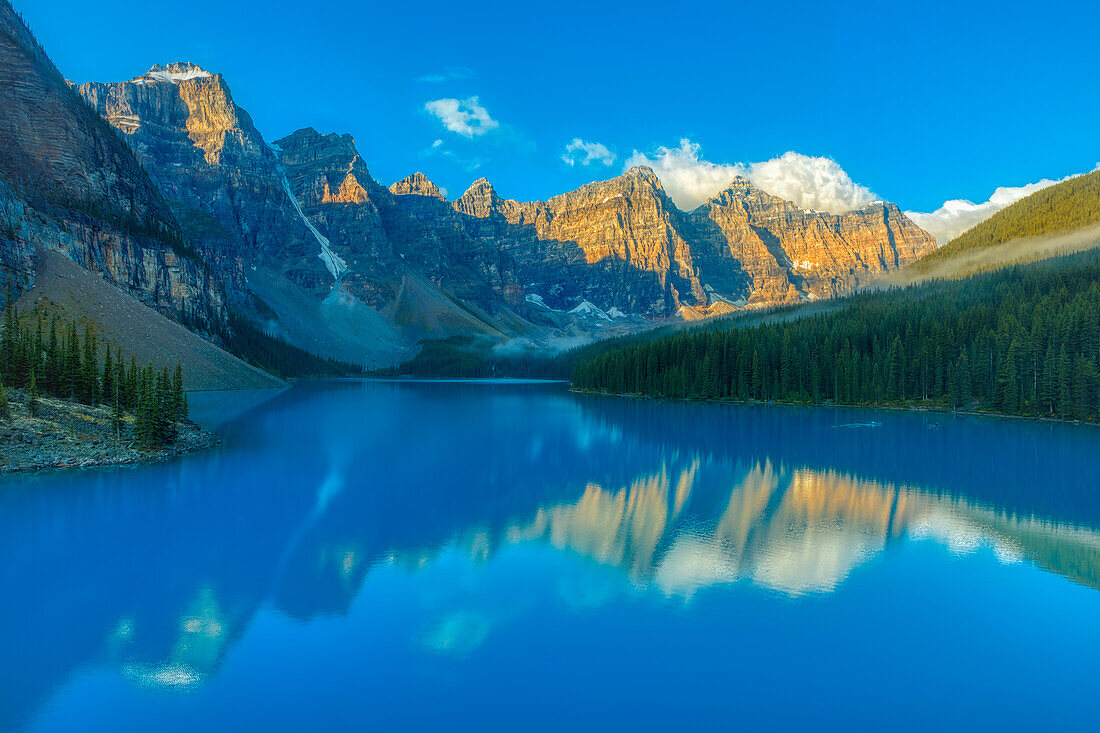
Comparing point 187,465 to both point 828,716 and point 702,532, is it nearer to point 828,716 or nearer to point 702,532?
point 702,532

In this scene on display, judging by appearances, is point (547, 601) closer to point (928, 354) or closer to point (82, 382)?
point (82, 382)

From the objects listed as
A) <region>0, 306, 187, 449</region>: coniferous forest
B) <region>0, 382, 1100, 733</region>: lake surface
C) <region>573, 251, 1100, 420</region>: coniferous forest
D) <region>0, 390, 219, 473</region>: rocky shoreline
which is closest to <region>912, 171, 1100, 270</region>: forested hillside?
<region>573, 251, 1100, 420</region>: coniferous forest

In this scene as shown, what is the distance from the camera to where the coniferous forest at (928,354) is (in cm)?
6800

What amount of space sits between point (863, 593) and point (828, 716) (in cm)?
658

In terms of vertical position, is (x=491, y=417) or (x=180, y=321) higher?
(x=180, y=321)

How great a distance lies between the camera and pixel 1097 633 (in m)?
13.3

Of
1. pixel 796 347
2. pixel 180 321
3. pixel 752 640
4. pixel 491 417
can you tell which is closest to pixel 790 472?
pixel 752 640

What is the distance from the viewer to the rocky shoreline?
1216 inches

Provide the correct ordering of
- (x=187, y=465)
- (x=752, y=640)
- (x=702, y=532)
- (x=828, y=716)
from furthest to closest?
1. (x=187, y=465)
2. (x=702, y=532)
3. (x=752, y=640)
4. (x=828, y=716)

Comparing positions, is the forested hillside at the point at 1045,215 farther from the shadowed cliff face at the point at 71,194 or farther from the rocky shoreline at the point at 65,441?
the shadowed cliff face at the point at 71,194

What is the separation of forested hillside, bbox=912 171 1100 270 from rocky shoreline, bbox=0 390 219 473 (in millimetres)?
173391

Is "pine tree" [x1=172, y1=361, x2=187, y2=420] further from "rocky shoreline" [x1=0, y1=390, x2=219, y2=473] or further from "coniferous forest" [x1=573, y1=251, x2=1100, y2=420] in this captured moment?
"coniferous forest" [x1=573, y1=251, x2=1100, y2=420]

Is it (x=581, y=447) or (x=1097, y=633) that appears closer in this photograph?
(x=1097, y=633)

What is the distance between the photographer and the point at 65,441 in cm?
3338
